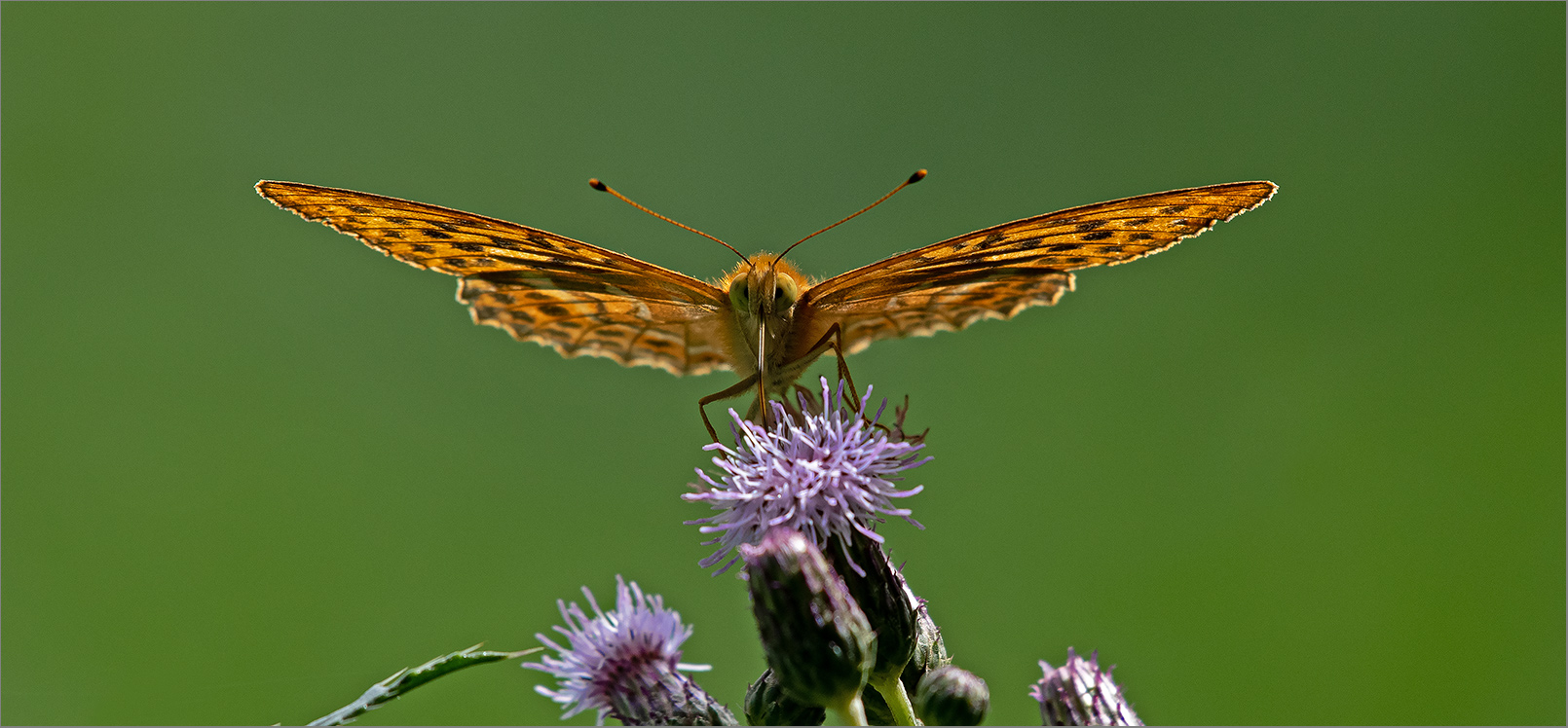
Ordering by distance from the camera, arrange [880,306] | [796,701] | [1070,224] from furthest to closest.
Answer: [880,306] → [1070,224] → [796,701]

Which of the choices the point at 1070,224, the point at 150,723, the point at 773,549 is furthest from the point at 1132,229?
the point at 150,723

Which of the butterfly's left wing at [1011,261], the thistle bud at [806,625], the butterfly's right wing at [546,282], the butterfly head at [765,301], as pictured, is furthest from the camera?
the butterfly head at [765,301]

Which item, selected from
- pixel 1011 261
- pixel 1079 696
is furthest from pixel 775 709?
pixel 1011 261

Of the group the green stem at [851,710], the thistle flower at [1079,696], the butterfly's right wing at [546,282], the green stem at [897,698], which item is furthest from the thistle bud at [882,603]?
the butterfly's right wing at [546,282]

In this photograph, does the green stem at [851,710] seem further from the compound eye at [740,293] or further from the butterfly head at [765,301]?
the compound eye at [740,293]

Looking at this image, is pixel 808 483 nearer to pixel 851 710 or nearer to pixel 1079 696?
pixel 851 710

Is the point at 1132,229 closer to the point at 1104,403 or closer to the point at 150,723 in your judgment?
the point at 1104,403

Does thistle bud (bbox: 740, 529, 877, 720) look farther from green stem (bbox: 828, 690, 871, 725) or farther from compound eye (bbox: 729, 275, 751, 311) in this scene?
compound eye (bbox: 729, 275, 751, 311)
